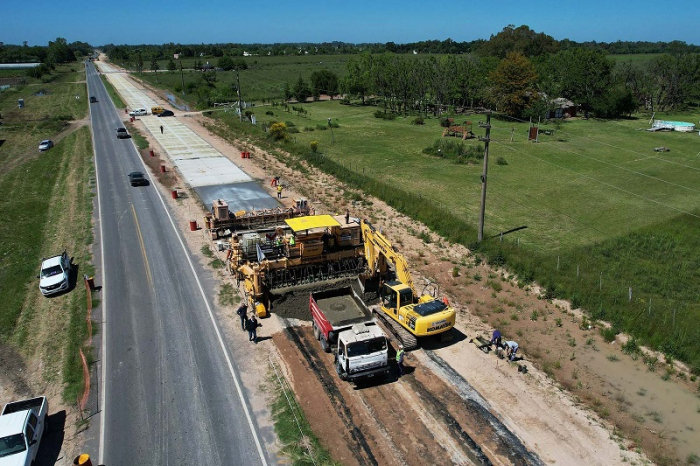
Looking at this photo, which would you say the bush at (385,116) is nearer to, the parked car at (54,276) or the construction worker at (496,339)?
the parked car at (54,276)

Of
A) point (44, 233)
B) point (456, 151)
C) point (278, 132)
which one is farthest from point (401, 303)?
point (278, 132)

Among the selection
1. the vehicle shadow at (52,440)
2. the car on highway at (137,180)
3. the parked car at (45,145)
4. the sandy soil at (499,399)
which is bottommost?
the vehicle shadow at (52,440)

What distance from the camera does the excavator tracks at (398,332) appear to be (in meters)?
21.5

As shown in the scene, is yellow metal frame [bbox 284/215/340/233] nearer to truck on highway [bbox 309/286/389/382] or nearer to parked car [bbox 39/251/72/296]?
truck on highway [bbox 309/286/389/382]

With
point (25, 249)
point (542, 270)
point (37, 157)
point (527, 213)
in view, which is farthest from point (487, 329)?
point (37, 157)

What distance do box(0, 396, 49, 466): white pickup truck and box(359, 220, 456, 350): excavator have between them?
13.7 m

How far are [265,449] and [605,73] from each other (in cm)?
9672

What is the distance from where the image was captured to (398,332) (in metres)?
22.1

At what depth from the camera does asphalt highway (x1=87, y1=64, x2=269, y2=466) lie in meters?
16.5

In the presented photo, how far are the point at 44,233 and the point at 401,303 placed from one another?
92.4ft

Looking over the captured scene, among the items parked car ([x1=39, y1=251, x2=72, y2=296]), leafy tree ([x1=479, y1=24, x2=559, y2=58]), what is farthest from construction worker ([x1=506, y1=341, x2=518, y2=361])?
leafy tree ([x1=479, y1=24, x2=559, y2=58])

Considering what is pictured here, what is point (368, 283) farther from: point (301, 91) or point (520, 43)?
point (520, 43)

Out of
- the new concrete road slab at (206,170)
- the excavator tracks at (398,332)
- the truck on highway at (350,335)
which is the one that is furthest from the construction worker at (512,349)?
the new concrete road slab at (206,170)

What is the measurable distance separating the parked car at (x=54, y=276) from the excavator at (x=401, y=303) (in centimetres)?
1641
